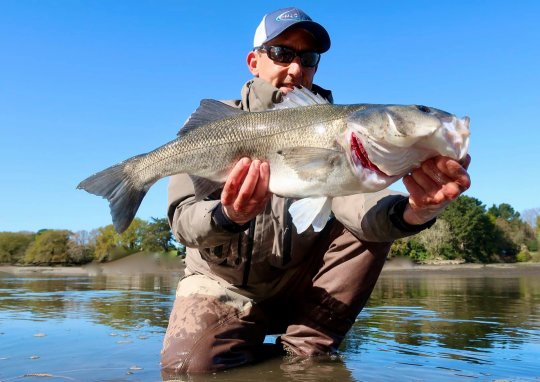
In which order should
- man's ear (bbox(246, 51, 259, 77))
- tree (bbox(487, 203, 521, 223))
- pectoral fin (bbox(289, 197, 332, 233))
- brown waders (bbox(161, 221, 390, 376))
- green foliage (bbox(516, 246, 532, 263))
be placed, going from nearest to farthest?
1. pectoral fin (bbox(289, 197, 332, 233))
2. brown waders (bbox(161, 221, 390, 376))
3. man's ear (bbox(246, 51, 259, 77))
4. green foliage (bbox(516, 246, 532, 263))
5. tree (bbox(487, 203, 521, 223))

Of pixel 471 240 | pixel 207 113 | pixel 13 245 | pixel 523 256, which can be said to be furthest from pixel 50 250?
pixel 207 113

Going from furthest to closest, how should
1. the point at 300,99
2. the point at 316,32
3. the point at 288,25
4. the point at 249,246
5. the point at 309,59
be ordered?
the point at 309,59
the point at 316,32
the point at 288,25
the point at 249,246
the point at 300,99

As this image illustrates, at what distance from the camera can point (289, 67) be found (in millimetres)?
4918

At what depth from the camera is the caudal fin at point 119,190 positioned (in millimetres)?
3834

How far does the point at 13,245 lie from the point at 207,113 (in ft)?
201

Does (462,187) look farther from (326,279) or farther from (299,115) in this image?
(326,279)

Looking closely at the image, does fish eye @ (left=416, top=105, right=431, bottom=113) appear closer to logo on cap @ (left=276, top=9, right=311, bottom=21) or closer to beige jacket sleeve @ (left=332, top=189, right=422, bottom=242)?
beige jacket sleeve @ (left=332, top=189, right=422, bottom=242)

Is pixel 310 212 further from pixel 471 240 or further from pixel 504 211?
pixel 504 211

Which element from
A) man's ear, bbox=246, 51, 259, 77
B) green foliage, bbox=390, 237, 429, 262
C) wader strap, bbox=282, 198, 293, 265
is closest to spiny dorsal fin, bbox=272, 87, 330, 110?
wader strap, bbox=282, 198, 293, 265

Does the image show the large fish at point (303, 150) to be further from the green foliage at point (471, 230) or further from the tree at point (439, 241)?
the green foliage at point (471, 230)

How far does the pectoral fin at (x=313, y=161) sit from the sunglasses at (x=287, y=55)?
6.05 feet

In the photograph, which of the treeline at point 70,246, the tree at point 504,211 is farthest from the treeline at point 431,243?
the tree at point 504,211

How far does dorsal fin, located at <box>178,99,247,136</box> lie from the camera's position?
3841 mm

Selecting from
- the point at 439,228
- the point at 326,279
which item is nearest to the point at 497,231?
the point at 439,228
